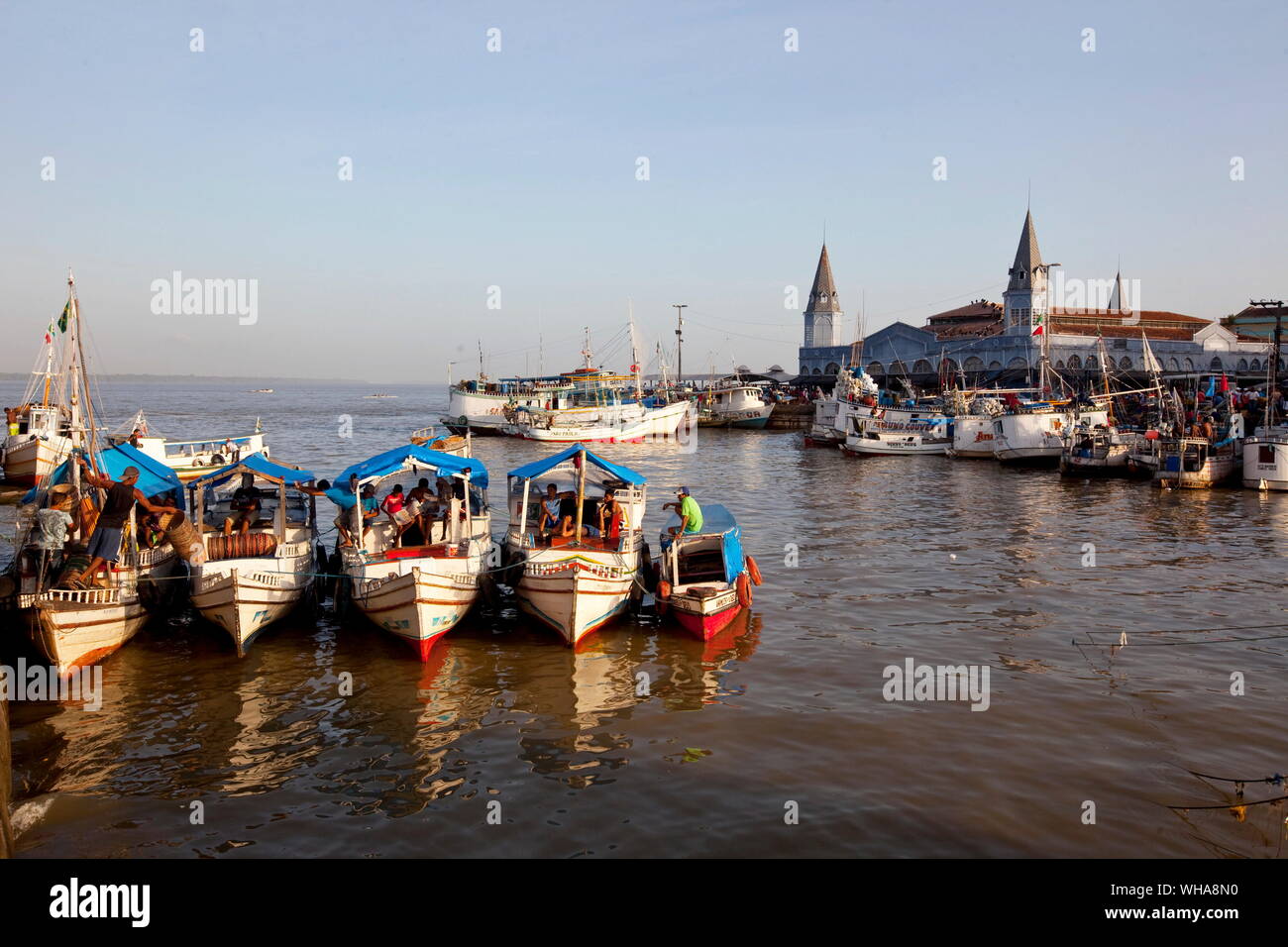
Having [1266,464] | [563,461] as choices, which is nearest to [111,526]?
[563,461]

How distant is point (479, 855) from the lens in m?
9.53

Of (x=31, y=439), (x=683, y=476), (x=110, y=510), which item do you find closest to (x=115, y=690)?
(x=110, y=510)

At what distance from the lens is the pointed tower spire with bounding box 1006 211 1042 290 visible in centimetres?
10259

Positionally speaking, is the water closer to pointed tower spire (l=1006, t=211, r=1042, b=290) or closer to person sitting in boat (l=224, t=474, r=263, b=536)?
person sitting in boat (l=224, t=474, r=263, b=536)

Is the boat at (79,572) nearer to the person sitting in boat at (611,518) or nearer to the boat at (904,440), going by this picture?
the person sitting in boat at (611,518)

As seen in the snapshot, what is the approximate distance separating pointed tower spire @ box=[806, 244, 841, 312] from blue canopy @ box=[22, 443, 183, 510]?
385 ft

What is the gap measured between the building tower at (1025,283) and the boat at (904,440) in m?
49.0

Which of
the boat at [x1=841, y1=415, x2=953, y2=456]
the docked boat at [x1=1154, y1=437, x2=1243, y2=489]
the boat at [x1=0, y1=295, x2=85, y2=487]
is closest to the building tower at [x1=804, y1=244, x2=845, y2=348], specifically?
the boat at [x1=841, y1=415, x2=953, y2=456]

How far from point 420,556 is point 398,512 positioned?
1428mm

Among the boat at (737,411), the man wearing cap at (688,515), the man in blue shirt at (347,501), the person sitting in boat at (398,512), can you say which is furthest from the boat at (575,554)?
the boat at (737,411)

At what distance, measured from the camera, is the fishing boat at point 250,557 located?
51.7 ft

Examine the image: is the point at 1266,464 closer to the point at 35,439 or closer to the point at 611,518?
the point at 611,518
